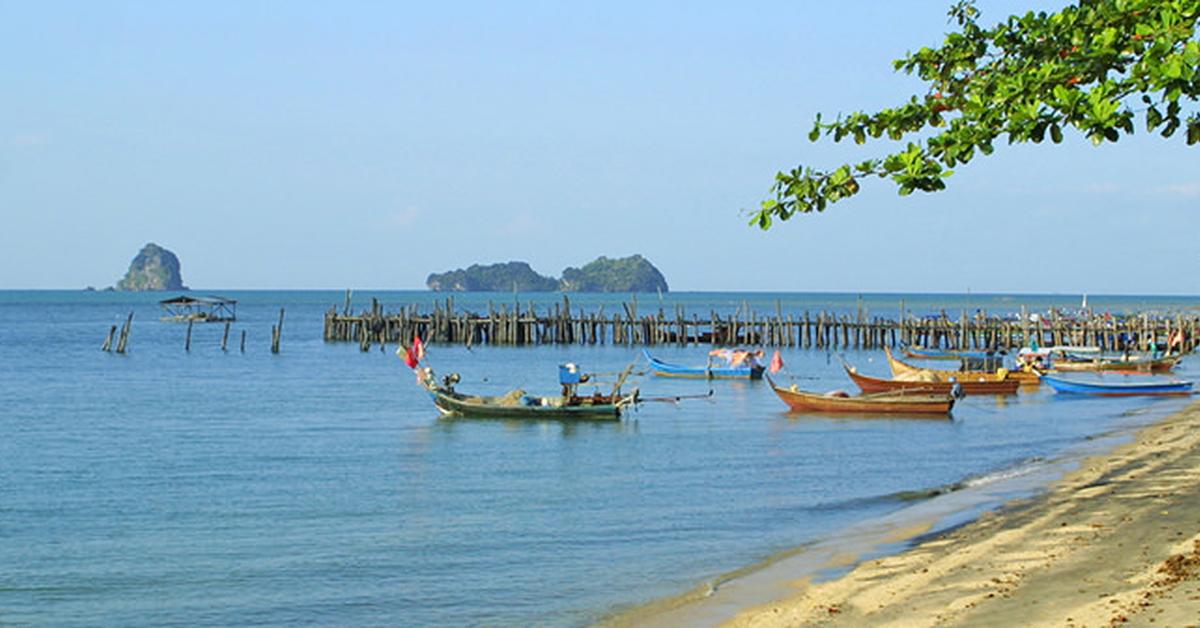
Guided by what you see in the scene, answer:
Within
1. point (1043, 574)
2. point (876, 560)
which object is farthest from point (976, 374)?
point (1043, 574)

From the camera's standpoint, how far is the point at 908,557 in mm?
13594

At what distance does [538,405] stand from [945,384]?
43.1 ft

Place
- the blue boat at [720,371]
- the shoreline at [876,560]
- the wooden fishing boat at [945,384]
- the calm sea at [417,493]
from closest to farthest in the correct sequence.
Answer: the shoreline at [876,560]
the calm sea at [417,493]
the wooden fishing boat at [945,384]
the blue boat at [720,371]

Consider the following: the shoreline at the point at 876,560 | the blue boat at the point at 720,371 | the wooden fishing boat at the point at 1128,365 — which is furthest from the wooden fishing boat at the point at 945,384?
the shoreline at the point at 876,560

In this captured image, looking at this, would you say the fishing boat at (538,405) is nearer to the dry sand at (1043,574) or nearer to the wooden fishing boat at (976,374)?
the wooden fishing boat at (976,374)

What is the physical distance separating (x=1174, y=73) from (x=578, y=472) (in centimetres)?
1669

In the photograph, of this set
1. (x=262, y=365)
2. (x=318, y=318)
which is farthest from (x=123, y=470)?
(x=318, y=318)

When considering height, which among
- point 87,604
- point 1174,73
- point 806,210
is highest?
point 1174,73

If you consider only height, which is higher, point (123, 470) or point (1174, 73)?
point (1174, 73)

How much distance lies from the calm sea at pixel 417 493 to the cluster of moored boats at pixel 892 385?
2.14 ft

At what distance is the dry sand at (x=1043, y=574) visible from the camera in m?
Answer: 9.68

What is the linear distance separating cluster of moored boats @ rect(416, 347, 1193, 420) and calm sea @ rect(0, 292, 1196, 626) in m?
0.65

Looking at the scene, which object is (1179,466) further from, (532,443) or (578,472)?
(532,443)

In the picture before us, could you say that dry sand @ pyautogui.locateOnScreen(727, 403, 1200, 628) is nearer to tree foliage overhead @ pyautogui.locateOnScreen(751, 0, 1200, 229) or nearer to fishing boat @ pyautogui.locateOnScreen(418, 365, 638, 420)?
tree foliage overhead @ pyautogui.locateOnScreen(751, 0, 1200, 229)
